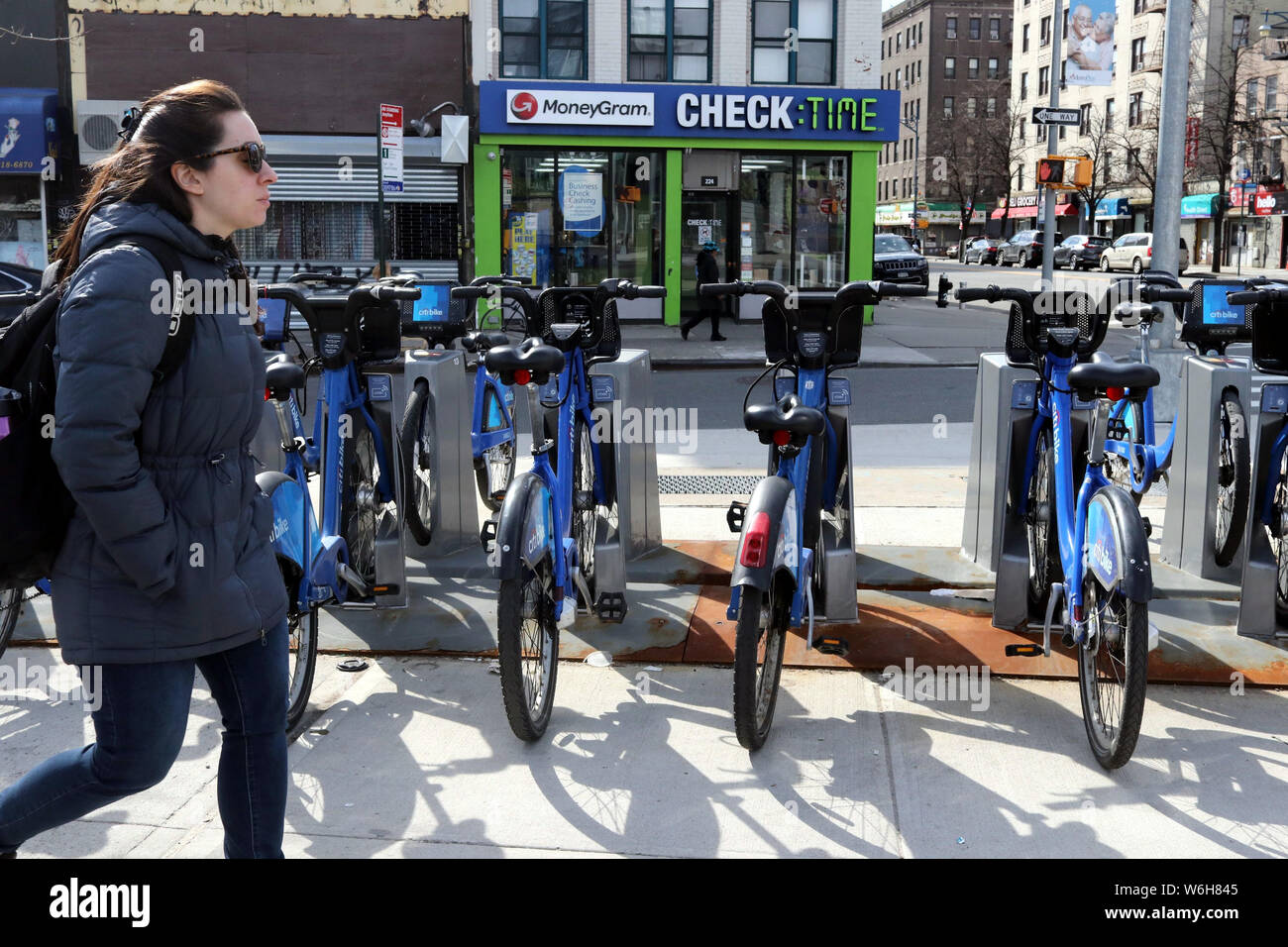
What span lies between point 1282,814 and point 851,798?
1240mm

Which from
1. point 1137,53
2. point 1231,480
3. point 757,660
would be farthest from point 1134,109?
point 757,660

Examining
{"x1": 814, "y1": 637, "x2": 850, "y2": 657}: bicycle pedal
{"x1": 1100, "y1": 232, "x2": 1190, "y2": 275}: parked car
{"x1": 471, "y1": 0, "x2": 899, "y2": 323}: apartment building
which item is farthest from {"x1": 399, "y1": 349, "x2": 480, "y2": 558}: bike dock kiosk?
{"x1": 1100, "y1": 232, "x2": 1190, "y2": 275}: parked car

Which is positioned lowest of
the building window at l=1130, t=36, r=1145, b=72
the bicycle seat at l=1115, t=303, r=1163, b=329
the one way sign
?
the bicycle seat at l=1115, t=303, r=1163, b=329

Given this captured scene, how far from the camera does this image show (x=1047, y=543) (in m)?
5.25

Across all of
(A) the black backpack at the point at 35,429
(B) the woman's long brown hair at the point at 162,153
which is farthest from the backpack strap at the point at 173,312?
(B) the woman's long brown hair at the point at 162,153

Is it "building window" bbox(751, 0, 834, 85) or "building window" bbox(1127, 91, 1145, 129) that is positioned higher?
"building window" bbox(1127, 91, 1145, 129)

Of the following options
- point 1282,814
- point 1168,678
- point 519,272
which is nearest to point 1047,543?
point 1168,678

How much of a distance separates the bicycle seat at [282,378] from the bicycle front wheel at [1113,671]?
291 cm

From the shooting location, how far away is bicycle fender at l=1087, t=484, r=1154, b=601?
12.6ft

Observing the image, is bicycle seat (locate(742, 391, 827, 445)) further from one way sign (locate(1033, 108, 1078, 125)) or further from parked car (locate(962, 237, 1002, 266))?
parked car (locate(962, 237, 1002, 266))

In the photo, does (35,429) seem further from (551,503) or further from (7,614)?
(7,614)

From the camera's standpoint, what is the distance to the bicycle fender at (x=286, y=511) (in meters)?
4.28

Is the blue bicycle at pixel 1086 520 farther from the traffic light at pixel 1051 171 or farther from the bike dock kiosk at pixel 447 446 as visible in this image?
the traffic light at pixel 1051 171

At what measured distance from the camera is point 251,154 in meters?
2.77
